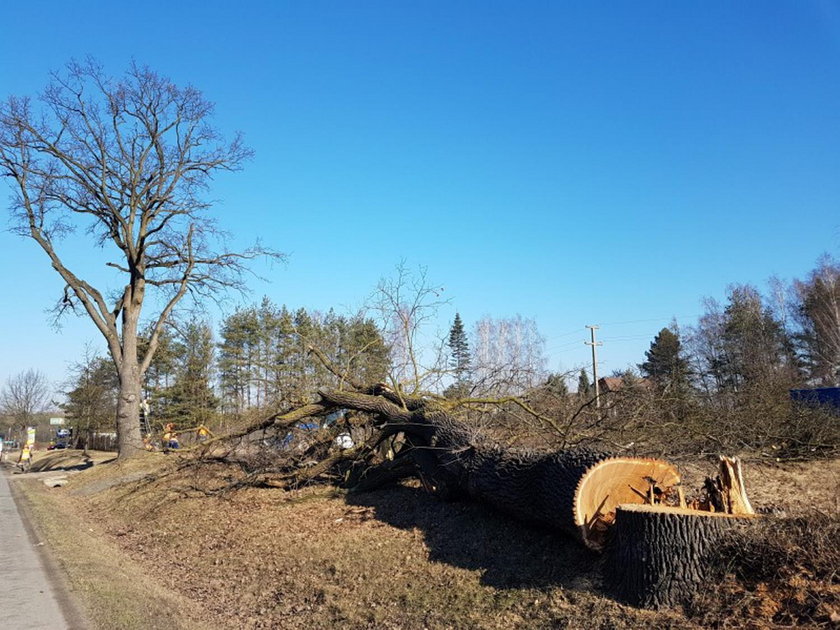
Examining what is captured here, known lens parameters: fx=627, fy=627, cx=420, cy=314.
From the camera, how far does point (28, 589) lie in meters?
7.26

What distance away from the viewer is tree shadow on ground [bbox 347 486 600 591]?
5.93 m

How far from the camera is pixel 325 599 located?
6.61 meters

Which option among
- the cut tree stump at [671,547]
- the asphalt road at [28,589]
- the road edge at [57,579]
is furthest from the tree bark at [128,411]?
the cut tree stump at [671,547]

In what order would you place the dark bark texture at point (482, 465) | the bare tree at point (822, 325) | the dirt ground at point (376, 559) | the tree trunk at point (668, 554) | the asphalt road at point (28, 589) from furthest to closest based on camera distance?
1. the bare tree at point (822, 325)
2. the dark bark texture at point (482, 465)
3. the asphalt road at point (28, 589)
4. the dirt ground at point (376, 559)
5. the tree trunk at point (668, 554)

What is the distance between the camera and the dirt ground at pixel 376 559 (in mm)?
5500

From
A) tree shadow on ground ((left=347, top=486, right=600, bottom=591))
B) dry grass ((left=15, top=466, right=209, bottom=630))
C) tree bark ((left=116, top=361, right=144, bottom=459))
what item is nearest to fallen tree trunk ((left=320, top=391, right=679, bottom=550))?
tree shadow on ground ((left=347, top=486, right=600, bottom=591))

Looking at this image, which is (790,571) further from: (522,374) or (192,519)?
(192,519)

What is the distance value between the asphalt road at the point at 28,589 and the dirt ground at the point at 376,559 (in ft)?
3.38

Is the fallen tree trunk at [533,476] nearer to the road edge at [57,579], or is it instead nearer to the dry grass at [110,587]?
the dry grass at [110,587]

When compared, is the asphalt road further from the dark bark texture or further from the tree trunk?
the tree trunk

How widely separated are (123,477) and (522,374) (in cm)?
1330

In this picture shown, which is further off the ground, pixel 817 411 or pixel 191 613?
pixel 817 411

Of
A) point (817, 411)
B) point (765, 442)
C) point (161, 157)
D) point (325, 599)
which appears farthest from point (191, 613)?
point (161, 157)

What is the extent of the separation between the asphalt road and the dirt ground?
103 centimetres
